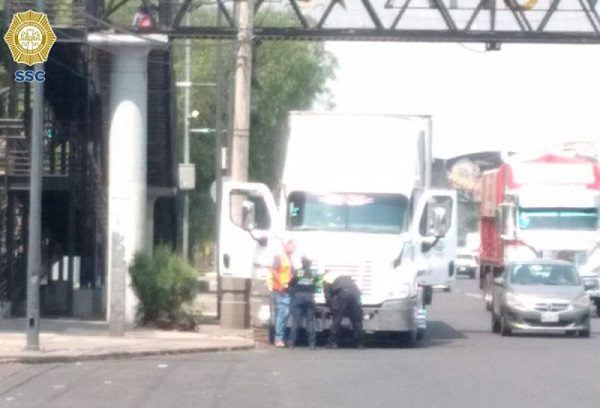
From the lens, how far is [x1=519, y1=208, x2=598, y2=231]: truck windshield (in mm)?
36312

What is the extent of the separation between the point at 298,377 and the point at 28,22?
7058 millimetres

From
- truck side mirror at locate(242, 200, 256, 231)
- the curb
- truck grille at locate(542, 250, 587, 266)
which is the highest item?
truck side mirror at locate(242, 200, 256, 231)

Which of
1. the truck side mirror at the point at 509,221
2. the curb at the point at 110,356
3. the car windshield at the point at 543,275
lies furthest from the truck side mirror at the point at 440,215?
the truck side mirror at the point at 509,221

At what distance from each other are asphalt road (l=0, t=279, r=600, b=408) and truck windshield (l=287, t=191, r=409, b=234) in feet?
7.21

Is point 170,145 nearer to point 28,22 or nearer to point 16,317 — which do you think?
point 16,317

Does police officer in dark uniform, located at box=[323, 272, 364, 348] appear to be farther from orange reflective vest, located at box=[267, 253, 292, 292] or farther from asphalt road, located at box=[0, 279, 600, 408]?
orange reflective vest, located at box=[267, 253, 292, 292]

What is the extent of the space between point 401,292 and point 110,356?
5.60m

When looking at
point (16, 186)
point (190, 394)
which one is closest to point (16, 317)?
point (16, 186)

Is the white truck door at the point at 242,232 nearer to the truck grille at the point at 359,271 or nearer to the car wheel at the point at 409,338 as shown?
the truck grille at the point at 359,271

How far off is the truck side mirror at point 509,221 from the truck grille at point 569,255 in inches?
37.1

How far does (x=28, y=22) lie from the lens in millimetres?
21922

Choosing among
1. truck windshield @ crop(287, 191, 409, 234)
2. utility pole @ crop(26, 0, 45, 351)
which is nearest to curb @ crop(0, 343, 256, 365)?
utility pole @ crop(26, 0, 45, 351)

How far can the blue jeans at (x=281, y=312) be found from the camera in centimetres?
2473

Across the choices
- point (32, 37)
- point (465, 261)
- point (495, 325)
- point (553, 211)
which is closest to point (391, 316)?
point (495, 325)
